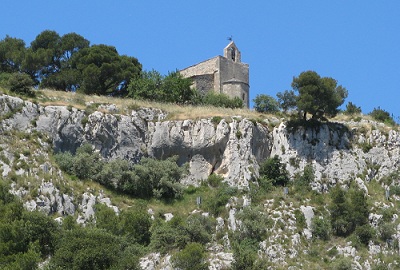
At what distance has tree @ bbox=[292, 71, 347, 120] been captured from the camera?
225ft

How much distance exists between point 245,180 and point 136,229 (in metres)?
8.95

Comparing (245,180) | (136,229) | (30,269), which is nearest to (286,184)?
(245,180)

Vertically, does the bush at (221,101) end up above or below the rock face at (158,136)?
above

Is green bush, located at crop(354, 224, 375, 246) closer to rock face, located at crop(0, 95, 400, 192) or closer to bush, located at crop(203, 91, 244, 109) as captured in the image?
rock face, located at crop(0, 95, 400, 192)

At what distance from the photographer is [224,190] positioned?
63.6m

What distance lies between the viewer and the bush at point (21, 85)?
67.8m

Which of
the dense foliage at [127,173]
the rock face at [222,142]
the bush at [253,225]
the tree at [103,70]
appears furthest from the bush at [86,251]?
the tree at [103,70]

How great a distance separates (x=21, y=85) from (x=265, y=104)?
55.1 feet

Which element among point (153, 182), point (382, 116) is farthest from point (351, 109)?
point (153, 182)

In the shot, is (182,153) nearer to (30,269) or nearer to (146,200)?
(146,200)

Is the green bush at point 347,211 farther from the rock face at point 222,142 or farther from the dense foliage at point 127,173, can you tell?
the dense foliage at point 127,173

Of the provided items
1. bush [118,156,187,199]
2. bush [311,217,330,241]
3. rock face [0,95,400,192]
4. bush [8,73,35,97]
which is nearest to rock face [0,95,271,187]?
rock face [0,95,400,192]

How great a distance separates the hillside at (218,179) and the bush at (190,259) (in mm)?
270

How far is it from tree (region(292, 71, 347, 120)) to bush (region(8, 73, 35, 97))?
1674 cm
